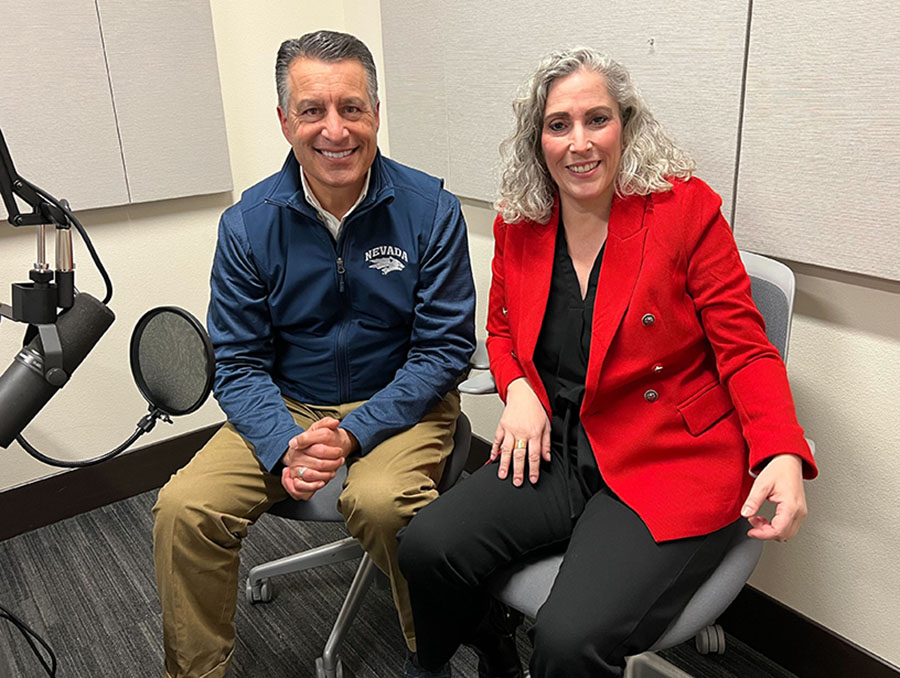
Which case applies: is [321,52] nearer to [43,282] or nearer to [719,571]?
[43,282]

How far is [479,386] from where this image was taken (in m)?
1.62

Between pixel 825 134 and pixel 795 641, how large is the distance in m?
1.11

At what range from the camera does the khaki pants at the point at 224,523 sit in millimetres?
1510

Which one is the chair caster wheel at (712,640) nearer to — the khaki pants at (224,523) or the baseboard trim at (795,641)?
the baseboard trim at (795,641)

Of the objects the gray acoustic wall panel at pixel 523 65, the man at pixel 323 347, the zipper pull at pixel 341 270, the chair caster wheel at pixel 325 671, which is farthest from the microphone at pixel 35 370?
the gray acoustic wall panel at pixel 523 65

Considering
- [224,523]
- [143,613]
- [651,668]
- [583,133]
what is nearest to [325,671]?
[224,523]

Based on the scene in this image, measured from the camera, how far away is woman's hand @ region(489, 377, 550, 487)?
1.46m

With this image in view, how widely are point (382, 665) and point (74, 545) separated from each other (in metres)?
1.11

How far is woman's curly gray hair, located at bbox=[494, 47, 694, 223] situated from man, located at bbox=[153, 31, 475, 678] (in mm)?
265

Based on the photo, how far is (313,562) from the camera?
2.03 meters

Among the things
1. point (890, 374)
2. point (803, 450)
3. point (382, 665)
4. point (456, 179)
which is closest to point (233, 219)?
point (456, 179)

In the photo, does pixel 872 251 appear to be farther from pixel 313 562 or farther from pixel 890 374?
pixel 313 562

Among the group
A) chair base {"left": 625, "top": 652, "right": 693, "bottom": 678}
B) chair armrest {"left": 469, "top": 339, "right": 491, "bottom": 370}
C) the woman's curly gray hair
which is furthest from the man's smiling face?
chair base {"left": 625, "top": 652, "right": 693, "bottom": 678}

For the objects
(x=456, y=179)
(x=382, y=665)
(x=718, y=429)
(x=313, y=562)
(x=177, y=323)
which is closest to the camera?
(x=177, y=323)
